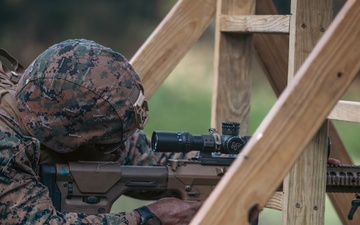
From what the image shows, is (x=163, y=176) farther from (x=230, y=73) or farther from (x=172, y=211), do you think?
(x=230, y=73)

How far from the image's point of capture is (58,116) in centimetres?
463

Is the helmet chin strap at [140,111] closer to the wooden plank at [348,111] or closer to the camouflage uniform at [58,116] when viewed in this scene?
the camouflage uniform at [58,116]

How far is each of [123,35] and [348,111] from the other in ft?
25.9

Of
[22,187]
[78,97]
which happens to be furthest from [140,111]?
[22,187]

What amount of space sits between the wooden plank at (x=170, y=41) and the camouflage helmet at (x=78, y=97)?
2.89ft

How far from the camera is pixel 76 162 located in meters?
4.83

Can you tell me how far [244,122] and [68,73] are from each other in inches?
55.4

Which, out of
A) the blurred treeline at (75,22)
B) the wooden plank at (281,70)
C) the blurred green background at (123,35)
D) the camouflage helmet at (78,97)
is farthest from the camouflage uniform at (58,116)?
the blurred treeline at (75,22)

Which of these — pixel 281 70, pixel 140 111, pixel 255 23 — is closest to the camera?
pixel 140 111

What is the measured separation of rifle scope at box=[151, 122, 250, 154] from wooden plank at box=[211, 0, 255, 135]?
0.70 m

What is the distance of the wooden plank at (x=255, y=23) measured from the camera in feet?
15.9

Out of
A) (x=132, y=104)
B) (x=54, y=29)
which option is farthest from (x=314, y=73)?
(x=54, y=29)

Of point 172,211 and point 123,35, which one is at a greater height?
point 172,211

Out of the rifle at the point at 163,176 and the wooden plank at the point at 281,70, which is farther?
the wooden plank at the point at 281,70
